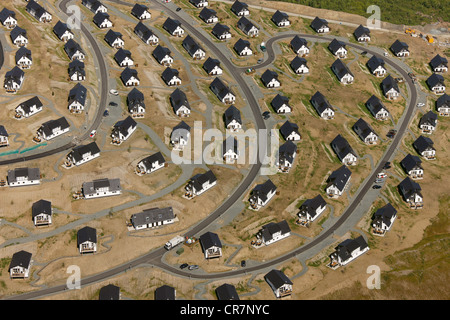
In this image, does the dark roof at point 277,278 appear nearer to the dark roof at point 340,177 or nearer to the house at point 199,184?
the house at point 199,184

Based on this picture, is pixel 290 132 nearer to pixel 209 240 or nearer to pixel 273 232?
pixel 273 232

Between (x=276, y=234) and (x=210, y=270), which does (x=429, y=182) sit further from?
(x=210, y=270)

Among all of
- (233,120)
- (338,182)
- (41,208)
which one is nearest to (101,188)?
(41,208)

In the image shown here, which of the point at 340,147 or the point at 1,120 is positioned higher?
the point at 340,147

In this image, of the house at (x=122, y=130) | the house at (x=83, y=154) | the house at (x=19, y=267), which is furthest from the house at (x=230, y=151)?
the house at (x=19, y=267)
